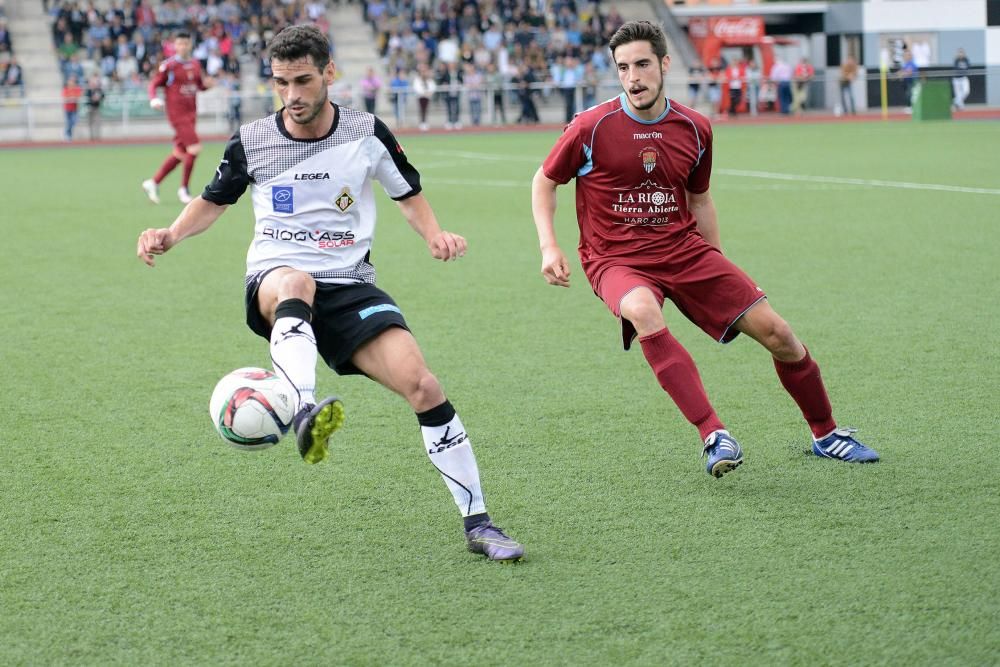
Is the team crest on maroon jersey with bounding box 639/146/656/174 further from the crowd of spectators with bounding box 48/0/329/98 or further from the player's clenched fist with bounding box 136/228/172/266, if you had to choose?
the crowd of spectators with bounding box 48/0/329/98

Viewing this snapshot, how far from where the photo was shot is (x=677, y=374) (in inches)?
196

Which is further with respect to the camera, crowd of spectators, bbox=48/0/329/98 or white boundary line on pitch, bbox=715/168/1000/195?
crowd of spectators, bbox=48/0/329/98

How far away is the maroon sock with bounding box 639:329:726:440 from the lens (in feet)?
16.2

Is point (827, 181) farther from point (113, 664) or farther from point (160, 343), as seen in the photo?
point (113, 664)

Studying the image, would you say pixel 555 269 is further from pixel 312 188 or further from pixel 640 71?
pixel 312 188

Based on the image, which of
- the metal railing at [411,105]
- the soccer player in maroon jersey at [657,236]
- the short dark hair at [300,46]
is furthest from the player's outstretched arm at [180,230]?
the metal railing at [411,105]

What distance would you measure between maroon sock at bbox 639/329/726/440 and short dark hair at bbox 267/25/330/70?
5.33 ft

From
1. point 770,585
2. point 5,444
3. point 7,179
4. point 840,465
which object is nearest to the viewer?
point 770,585

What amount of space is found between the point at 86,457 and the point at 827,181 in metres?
13.5

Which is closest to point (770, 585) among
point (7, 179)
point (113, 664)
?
point (113, 664)

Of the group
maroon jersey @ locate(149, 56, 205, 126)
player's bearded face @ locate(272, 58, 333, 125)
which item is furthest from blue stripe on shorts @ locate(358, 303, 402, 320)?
maroon jersey @ locate(149, 56, 205, 126)

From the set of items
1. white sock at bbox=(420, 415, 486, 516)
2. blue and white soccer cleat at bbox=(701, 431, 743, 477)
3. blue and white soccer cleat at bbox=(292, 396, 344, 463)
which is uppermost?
blue and white soccer cleat at bbox=(292, 396, 344, 463)

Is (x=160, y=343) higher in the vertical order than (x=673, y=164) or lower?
lower

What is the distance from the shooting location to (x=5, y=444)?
5.62 meters
